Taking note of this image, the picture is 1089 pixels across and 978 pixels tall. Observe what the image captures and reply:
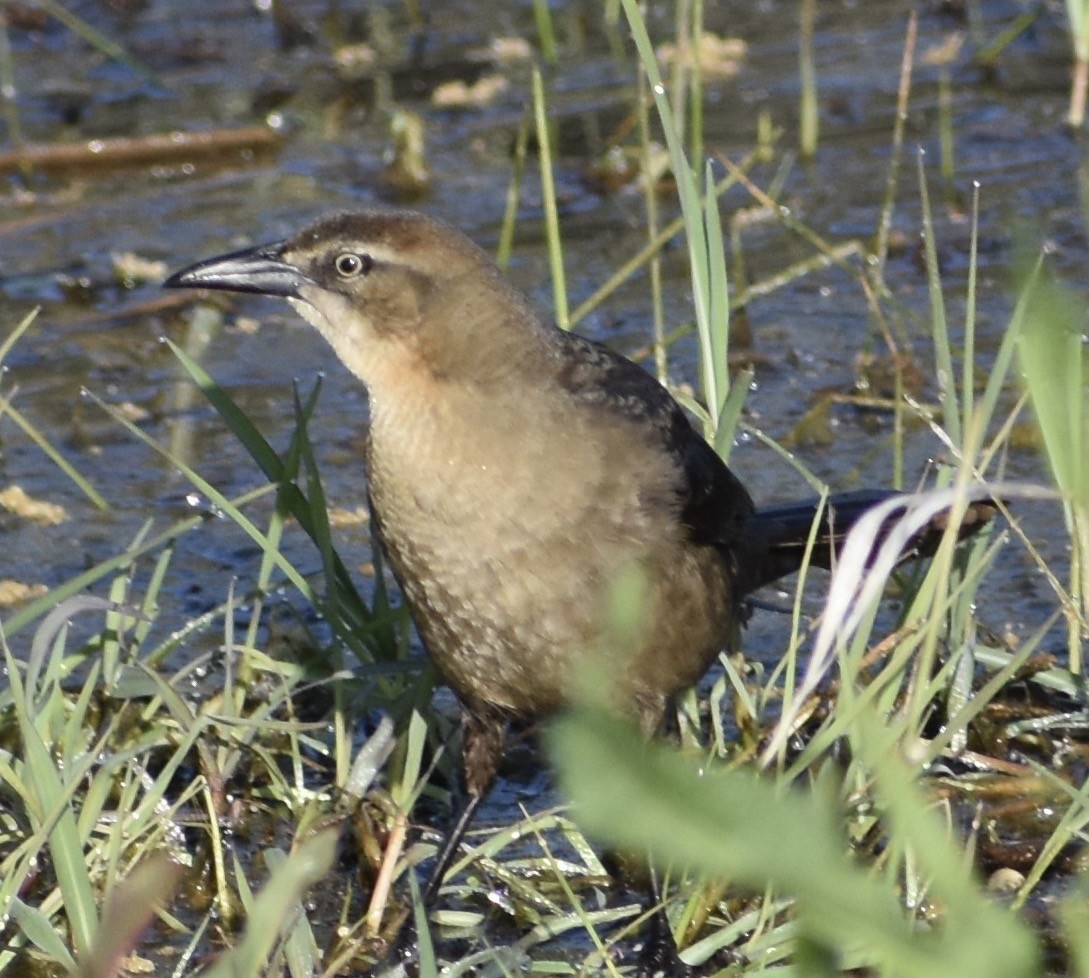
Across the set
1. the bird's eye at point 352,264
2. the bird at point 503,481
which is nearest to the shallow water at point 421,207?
the bird at point 503,481

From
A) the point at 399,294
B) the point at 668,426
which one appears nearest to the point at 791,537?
the point at 668,426

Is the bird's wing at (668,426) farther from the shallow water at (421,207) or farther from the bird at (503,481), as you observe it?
the shallow water at (421,207)

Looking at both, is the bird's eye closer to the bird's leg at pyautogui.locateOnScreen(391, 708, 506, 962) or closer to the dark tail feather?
the bird's leg at pyautogui.locateOnScreen(391, 708, 506, 962)

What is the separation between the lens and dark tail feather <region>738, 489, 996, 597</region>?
3820 millimetres

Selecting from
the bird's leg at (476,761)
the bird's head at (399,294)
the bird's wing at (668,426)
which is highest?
the bird's head at (399,294)

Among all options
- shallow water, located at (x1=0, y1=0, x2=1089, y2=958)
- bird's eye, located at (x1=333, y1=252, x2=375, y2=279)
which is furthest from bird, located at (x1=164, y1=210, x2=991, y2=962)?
shallow water, located at (x1=0, y1=0, x2=1089, y2=958)

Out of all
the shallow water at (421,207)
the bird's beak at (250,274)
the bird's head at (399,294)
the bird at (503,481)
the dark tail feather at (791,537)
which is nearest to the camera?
the bird at (503,481)

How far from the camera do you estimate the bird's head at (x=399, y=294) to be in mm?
3418

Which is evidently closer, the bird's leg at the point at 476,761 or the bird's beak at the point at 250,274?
the bird's leg at the point at 476,761

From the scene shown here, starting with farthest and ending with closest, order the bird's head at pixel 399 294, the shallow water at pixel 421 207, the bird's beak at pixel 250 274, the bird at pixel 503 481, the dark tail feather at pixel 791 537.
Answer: the shallow water at pixel 421 207 → the dark tail feather at pixel 791 537 → the bird's beak at pixel 250 274 → the bird's head at pixel 399 294 → the bird at pixel 503 481

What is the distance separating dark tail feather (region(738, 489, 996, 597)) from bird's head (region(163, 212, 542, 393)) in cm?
68

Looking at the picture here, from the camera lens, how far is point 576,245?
641cm

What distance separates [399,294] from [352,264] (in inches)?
4.7

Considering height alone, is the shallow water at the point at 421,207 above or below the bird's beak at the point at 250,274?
below
